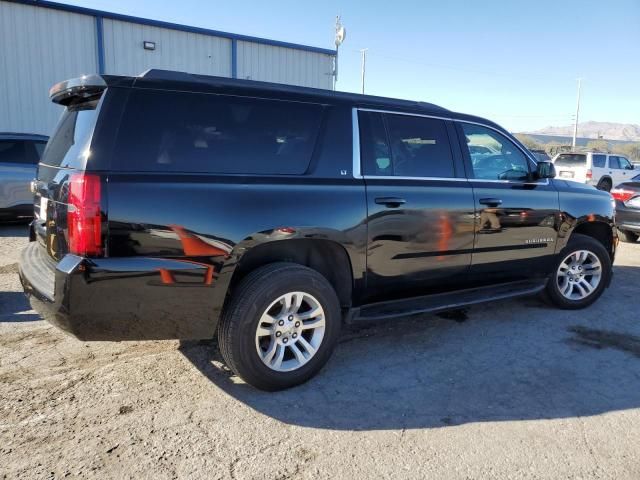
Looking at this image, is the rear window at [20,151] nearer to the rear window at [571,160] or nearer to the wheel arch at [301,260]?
the wheel arch at [301,260]

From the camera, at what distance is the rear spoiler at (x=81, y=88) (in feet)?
9.42

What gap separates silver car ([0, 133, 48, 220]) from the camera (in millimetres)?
8328

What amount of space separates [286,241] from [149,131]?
1.09 meters

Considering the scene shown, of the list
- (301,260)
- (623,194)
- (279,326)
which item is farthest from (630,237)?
(279,326)

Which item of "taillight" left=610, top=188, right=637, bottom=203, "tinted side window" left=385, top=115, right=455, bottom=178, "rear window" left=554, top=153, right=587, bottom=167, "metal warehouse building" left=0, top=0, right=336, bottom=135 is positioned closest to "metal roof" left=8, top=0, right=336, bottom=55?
"metal warehouse building" left=0, top=0, right=336, bottom=135

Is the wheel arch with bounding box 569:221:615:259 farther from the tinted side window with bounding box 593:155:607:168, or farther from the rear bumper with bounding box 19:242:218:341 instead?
the tinted side window with bounding box 593:155:607:168

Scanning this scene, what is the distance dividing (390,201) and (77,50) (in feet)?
42.2

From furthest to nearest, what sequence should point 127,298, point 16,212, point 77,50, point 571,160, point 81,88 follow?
point 571,160 < point 77,50 < point 16,212 < point 81,88 < point 127,298

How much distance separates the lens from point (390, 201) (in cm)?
368

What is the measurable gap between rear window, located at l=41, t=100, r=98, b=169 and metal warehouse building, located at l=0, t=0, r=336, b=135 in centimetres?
1142

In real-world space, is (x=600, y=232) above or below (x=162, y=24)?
below

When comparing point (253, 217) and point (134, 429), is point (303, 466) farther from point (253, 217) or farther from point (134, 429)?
point (253, 217)

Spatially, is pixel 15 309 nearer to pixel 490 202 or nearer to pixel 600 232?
pixel 490 202

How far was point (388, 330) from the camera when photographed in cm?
452
